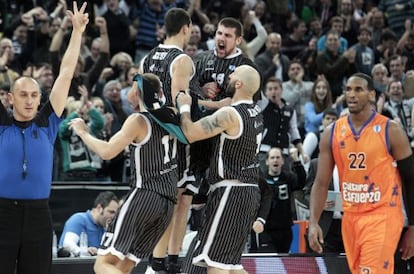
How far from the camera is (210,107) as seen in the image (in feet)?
32.6

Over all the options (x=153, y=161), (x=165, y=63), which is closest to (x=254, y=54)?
(x=165, y=63)

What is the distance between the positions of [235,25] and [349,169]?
6.08ft

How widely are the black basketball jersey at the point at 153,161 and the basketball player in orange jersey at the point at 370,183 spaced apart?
151 cm

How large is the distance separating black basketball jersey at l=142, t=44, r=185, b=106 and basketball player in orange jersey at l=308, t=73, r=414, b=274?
1.62m

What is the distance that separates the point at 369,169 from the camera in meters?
9.60

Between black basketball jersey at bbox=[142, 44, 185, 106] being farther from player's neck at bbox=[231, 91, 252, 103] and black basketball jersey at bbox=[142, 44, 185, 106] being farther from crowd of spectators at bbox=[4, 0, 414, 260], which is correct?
crowd of spectators at bbox=[4, 0, 414, 260]

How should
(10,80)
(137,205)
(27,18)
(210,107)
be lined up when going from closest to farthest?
(137,205), (210,107), (10,80), (27,18)

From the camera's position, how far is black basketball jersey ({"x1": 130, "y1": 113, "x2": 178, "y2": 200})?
30.5 feet

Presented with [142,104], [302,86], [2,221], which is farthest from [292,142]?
[2,221]

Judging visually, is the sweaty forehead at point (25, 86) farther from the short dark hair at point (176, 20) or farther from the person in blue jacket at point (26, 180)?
the short dark hair at point (176, 20)

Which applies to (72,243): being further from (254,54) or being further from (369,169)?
(254,54)

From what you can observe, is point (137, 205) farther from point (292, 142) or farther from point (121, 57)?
point (121, 57)

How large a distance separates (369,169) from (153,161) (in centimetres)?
Result: 199

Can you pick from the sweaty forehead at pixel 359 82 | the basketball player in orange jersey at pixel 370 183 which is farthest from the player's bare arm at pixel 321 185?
the sweaty forehead at pixel 359 82
